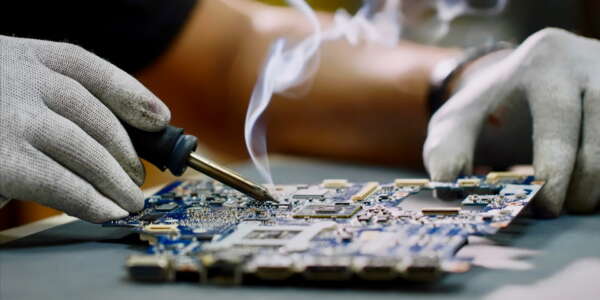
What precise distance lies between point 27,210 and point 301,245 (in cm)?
95

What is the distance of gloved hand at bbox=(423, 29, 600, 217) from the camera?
839 mm

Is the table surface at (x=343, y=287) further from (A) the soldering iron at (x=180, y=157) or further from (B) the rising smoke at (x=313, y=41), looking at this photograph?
(B) the rising smoke at (x=313, y=41)

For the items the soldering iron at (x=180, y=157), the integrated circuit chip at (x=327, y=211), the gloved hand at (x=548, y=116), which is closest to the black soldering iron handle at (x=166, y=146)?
the soldering iron at (x=180, y=157)

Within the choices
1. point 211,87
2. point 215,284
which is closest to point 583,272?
point 215,284

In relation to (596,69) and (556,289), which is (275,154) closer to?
(596,69)

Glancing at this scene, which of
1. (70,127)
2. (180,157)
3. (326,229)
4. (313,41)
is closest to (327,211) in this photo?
(326,229)

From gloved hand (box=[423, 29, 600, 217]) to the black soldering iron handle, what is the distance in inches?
13.7

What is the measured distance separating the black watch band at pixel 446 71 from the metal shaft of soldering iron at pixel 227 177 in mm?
619

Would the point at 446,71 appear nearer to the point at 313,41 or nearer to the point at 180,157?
the point at 313,41

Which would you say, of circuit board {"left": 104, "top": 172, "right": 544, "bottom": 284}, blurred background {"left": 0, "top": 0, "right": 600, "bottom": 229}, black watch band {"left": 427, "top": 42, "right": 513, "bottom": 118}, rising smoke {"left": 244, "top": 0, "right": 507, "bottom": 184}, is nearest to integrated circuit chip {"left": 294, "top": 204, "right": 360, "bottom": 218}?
circuit board {"left": 104, "top": 172, "right": 544, "bottom": 284}

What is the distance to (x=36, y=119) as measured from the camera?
2.47 feet

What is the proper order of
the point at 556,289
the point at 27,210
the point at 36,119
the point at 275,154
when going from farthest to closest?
the point at 275,154 < the point at 27,210 < the point at 36,119 < the point at 556,289

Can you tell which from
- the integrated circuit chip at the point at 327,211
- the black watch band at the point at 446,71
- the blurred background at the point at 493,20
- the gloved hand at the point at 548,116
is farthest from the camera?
the blurred background at the point at 493,20

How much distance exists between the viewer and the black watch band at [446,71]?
1275mm
